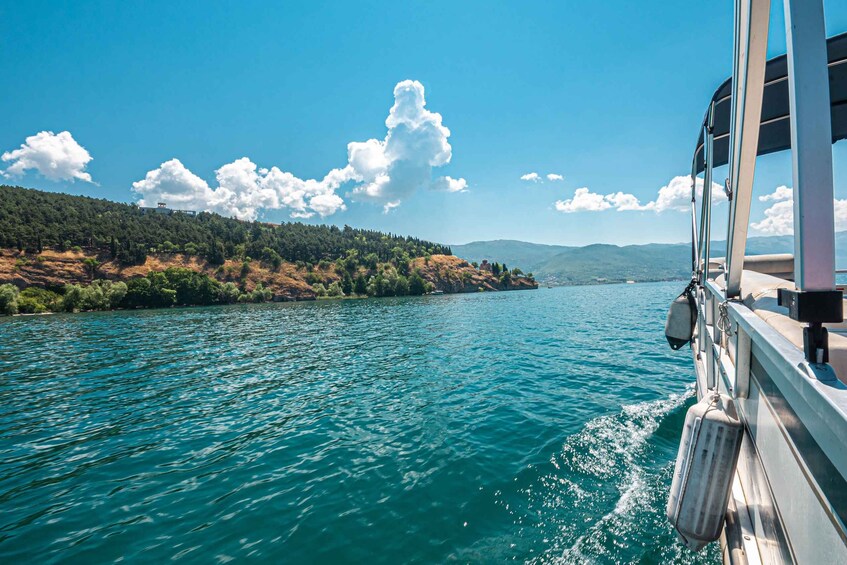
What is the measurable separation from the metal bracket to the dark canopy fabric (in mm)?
6010

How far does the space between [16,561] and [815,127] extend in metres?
10.3

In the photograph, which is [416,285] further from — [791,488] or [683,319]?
[791,488]

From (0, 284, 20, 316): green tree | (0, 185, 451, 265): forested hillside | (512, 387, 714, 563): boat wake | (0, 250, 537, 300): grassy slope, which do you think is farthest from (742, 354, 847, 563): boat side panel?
(0, 185, 451, 265): forested hillside

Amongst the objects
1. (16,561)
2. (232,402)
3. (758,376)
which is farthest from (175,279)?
(758,376)

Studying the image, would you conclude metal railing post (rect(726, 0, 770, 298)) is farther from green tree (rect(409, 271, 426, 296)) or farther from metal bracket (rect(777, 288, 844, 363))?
green tree (rect(409, 271, 426, 296))

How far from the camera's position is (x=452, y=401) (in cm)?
1198

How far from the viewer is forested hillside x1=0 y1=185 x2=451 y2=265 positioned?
11456 centimetres

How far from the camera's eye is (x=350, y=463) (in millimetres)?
8039

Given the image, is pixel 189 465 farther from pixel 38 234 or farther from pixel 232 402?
pixel 38 234

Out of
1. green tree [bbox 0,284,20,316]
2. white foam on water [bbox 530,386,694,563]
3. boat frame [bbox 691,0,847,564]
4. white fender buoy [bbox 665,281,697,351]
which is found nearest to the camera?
boat frame [bbox 691,0,847,564]

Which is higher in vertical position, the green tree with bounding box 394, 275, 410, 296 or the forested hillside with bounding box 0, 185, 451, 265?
the forested hillside with bounding box 0, 185, 451, 265

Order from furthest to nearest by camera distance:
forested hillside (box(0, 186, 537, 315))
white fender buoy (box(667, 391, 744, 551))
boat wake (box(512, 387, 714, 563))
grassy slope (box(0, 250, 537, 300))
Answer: grassy slope (box(0, 250, 537, 300))
forested hillside (box(0, 186, 537, 315))
boat wake (box(512, 387, 714, 563))
white fender buoy (box(667, 391, 744, 551))

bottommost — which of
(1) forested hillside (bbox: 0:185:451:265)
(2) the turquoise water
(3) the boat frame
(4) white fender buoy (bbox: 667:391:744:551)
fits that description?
(2) the turquoise water

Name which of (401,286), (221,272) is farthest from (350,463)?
(221,272)
